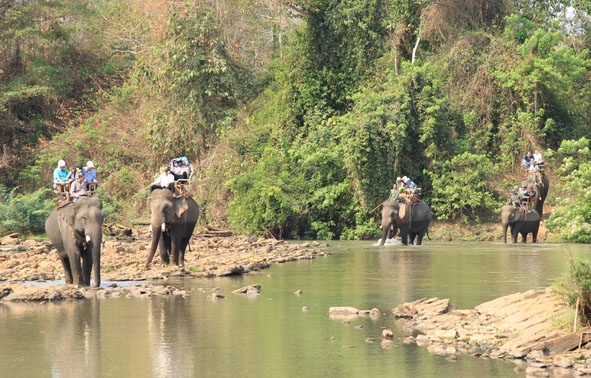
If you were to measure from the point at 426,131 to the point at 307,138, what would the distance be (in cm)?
460

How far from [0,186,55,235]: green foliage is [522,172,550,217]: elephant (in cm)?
1607

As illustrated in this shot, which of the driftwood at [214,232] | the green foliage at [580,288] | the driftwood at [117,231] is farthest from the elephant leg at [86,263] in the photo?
the driftwood at [214,232]

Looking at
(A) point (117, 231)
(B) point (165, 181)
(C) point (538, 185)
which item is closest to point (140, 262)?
(B) point (165, 181)

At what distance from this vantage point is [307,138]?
129 feet

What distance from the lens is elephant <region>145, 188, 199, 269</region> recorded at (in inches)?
912

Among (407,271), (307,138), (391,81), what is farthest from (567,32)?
(407,271)

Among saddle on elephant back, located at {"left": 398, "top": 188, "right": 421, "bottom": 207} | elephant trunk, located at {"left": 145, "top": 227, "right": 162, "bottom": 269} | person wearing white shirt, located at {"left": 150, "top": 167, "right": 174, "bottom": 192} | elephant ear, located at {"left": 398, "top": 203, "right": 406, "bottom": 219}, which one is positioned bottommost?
elephant trunk, located at {"left": 145, "top": 227, "right": 162, "bottom": 269}

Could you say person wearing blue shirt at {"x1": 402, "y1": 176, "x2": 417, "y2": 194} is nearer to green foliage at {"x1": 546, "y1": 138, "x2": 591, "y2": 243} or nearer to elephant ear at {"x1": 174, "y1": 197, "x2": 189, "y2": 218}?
green foliage at {"x1": 546, "y1": 138, "x2": 591, "y2": 243}

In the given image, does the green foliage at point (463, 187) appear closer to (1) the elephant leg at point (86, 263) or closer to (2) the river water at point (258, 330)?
(2) the river water at point (258, 330)

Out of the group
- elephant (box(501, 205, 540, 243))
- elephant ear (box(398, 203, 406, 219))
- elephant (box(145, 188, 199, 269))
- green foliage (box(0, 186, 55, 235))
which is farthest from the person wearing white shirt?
green foliage (box(0, 186, 55, 235))

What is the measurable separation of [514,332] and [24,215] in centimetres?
2686

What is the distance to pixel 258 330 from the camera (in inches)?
571

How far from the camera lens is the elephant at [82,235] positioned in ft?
61.3

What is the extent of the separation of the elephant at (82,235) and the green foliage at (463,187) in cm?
1931
